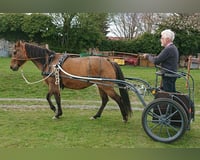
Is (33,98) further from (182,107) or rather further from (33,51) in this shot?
(182,107)

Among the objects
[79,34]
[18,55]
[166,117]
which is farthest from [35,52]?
[79,34]

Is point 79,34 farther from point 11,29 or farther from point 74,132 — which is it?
point 74,132

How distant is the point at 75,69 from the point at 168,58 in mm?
1752

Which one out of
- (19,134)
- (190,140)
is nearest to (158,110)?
(190,140)

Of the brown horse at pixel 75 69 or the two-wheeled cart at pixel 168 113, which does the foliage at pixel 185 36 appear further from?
the two-wheeled cart at pixel 168 113

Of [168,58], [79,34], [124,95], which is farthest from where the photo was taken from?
[79,34]

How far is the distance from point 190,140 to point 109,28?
24.4m

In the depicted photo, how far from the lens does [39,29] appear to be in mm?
20500

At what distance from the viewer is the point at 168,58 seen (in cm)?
416

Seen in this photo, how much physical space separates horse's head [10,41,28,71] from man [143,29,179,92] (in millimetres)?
2472

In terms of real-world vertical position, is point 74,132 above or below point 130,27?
below

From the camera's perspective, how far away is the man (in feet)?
13.5

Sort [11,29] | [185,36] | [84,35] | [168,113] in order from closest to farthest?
1. [168,113]
2. [84,35]
3. [185,36]
4. [11,29]

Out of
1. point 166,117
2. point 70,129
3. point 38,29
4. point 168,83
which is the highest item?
point 38,29
